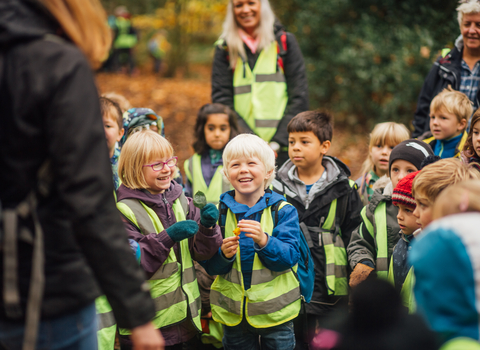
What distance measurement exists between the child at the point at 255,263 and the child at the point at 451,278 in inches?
50.9

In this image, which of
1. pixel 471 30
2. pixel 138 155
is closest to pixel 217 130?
pixel 138 155

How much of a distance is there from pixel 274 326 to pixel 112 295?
168cm

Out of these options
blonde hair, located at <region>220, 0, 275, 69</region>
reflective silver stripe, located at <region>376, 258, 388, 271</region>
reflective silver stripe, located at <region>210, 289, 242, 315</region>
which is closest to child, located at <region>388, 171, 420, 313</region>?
reflective silver stripe, located at <region>376, 258, 388, 271</region>

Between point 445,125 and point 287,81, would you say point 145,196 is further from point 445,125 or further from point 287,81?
point 445,125

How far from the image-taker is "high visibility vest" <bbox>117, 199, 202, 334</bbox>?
3.03 metres

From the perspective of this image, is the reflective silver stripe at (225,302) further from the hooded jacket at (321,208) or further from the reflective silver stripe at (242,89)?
the reflective silver stripe at (242,89)

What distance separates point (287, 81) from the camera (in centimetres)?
507

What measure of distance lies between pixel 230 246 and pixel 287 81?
2.70 metres

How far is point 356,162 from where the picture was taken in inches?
360

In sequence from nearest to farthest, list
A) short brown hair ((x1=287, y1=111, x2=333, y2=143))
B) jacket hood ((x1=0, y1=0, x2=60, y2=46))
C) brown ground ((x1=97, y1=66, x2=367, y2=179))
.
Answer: jacket hood ((x1=0, y1=0, x2=60, y2=46))
short brown hair ((x1=287, y1=111, x2=333, y2=143))
brown ground ((x1=97, y1=66, x2=367, y2=179))

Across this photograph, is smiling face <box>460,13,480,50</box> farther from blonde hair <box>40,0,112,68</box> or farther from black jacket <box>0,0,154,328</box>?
black jacket <box>0,0,154,328</box>

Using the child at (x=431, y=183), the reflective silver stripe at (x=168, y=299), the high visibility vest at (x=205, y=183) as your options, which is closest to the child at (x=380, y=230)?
the child at (x=431, y=183)

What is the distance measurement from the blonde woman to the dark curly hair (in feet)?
10.1

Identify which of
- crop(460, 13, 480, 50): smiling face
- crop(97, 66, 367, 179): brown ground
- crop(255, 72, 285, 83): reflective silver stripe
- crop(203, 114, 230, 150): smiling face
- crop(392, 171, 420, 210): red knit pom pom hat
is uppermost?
crop(460, 13, 480, 50): smiling face
